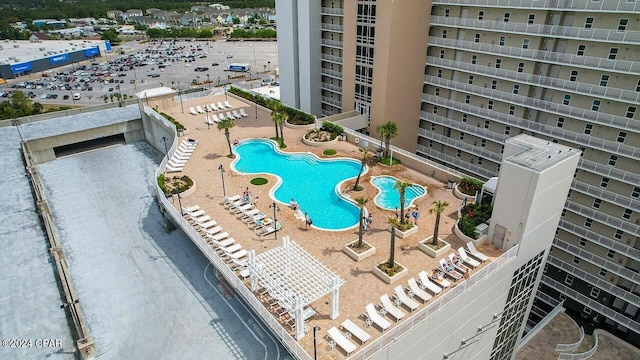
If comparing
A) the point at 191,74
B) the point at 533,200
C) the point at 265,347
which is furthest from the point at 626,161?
the point at 191,74

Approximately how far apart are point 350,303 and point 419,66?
33501mm

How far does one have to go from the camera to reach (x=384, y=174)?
39750 mm

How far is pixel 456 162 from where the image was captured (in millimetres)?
48781

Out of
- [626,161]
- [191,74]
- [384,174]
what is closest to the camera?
[626,161]

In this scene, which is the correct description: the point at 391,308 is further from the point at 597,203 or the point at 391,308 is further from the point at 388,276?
the point at 597,203

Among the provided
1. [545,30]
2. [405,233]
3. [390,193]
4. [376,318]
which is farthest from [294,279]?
[545,30]

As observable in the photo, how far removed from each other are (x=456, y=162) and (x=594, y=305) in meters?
20.2

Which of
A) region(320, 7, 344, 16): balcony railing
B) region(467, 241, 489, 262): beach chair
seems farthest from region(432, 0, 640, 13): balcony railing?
region(467, 241, 489, 262): beach chair

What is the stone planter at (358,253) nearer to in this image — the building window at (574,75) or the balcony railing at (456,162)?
the balcony railing at (456,162)

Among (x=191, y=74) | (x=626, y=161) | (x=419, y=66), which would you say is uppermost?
(x=419, y=66)

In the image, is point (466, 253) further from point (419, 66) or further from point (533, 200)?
point (419, 66)

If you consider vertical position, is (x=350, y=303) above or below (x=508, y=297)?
above

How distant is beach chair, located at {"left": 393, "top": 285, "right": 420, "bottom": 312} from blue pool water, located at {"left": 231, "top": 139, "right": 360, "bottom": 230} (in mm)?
8976

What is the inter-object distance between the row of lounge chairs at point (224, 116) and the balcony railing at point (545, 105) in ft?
81.1
